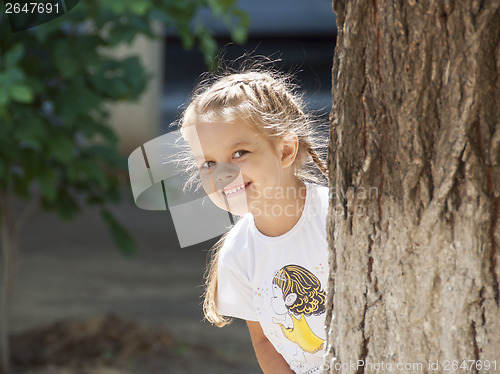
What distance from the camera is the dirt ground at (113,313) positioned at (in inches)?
173

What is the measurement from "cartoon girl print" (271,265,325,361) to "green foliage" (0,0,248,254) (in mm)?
2073

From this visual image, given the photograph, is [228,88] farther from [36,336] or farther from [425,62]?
[36,336]

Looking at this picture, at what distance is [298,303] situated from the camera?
1.83 m

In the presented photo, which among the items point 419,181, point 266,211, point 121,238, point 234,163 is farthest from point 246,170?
point 121,238

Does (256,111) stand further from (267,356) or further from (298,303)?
(267,356)

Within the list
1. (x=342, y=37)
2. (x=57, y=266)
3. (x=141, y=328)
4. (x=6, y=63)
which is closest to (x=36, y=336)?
(x=141, y=328)

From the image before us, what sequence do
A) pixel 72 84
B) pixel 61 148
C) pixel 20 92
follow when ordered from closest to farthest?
pixel 20 92 < pixel 61 148 < pixel 72 84

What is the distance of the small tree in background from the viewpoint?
12.0 ft

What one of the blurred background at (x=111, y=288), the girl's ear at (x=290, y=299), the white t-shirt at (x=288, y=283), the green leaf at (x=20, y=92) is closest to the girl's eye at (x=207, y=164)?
the white t-shirt at (x=288, y=283)

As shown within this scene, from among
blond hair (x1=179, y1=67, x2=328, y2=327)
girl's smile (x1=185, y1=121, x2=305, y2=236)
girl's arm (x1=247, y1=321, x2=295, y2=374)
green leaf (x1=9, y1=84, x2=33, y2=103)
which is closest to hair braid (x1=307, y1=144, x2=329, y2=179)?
blond hair (x1=179, y1=67, x2=328, y2=327)

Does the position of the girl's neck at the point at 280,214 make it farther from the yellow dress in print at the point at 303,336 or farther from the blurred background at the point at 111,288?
the blurred background at the point at 111,288

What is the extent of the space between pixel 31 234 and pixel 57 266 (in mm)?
1436

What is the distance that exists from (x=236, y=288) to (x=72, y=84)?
2243 mm

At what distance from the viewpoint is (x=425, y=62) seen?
1.25 meters
